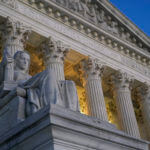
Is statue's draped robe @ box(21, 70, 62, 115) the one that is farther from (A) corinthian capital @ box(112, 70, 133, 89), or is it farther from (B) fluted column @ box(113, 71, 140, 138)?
(A) corinthian capital @ box(112, 70, 133, 89)

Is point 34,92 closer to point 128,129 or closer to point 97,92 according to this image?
point 97,92

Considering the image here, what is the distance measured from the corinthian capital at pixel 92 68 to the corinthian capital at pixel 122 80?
1839 mm

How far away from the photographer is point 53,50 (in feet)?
55.0

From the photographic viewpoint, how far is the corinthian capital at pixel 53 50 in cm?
1664

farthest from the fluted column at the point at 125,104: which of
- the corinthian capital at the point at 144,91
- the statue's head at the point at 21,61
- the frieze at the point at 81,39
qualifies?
the statue's head at the point at 21,61

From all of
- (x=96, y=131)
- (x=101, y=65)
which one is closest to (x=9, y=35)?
(x=101, y=65)

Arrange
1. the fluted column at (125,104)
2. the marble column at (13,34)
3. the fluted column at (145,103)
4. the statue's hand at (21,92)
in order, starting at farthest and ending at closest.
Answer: the fluted column at (145,103)
the fluted column at (125,104)
the marble column at (13,34)
the statue's hand at (21,92)

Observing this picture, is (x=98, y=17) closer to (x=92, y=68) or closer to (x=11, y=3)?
(x=92, y=68)

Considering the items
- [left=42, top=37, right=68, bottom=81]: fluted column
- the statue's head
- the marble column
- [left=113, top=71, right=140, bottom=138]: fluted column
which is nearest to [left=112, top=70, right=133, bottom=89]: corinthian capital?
[left=113, top=71, right=140, bottom=138]: fluted column

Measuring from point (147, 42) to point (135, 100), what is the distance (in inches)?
187

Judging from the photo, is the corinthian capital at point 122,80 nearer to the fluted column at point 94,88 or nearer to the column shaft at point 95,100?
Answer: the fluted column at point 94,88

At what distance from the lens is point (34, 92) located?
6.21 metres

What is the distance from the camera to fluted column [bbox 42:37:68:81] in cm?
1633

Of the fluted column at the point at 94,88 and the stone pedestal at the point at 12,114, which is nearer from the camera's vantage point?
the stone pedestal at the point at 12,114
